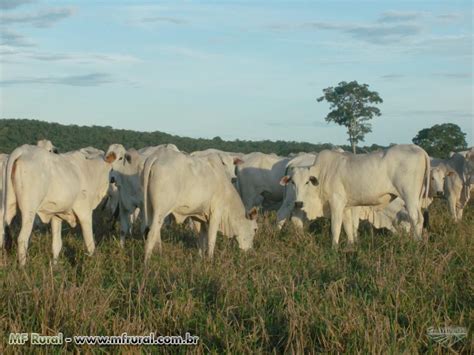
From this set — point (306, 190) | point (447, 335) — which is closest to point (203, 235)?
point (306, 190)

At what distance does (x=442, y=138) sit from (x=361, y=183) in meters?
25.4

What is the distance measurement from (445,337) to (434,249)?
348 cm

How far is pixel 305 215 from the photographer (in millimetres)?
13766

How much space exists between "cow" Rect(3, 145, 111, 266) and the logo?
4864 mm

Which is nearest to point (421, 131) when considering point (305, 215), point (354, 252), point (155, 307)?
point (305, 215)

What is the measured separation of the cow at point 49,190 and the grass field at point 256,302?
66 cm

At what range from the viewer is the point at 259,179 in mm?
16844

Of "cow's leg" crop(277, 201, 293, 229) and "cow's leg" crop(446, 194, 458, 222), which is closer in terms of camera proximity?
"cow's leg" crop(277, 201, 293, 229)

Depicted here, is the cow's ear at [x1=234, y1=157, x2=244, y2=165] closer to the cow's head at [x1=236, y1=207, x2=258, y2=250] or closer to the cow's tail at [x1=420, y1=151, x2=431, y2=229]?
the cow's tail at [x1=420, y1=151, x2=431, y2=229]

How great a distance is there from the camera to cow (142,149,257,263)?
10273 millimetres

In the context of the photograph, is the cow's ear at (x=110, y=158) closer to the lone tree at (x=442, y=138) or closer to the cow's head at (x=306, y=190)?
the cow's head at (x=306, y=190)

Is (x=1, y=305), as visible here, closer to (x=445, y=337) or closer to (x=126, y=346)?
(x=126, y=346)

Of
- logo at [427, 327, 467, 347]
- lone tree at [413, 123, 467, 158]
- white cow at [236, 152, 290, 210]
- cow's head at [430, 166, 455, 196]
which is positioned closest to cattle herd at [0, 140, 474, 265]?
white cow at [236, 152, 290, 210]

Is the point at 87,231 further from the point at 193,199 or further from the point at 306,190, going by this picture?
the point at 306,190
